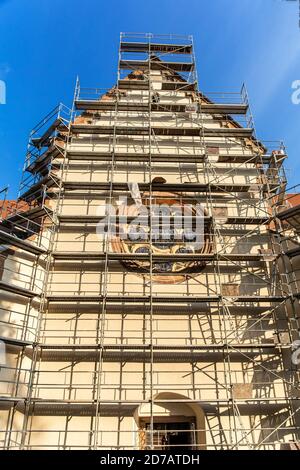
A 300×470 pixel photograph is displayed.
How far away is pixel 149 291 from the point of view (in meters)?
12.6

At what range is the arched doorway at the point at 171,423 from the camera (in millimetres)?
11023

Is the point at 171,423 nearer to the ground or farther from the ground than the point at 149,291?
nearer to the ground

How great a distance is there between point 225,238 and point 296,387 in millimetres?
5452

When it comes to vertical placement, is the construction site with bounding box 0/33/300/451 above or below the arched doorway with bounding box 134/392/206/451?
above

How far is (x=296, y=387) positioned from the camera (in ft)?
35.9

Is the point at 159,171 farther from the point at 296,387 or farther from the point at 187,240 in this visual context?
the point at 296,387

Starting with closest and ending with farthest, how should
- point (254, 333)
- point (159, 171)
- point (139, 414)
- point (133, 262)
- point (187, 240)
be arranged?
point (139, 414), point (254, 333), point (133, 262), point (187, 240), point (159, 171)

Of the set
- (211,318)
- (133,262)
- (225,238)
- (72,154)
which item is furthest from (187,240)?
(72,154)

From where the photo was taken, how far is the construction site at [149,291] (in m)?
10.9

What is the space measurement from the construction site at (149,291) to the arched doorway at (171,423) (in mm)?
44

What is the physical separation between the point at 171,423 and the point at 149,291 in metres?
4.17

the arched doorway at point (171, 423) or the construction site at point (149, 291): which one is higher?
the construction site at point (149, 291)

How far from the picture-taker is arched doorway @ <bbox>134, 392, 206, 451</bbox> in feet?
36.2

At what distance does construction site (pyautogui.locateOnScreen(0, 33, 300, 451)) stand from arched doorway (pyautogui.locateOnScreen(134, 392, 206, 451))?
44 mm
